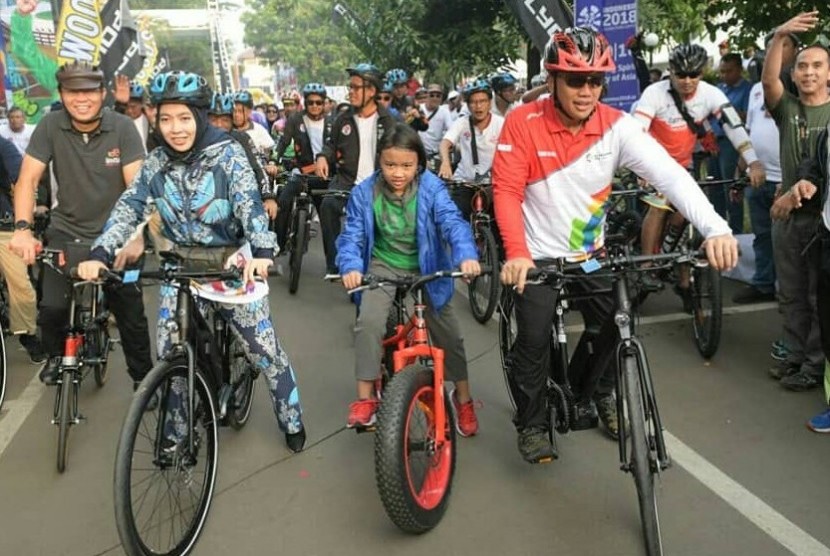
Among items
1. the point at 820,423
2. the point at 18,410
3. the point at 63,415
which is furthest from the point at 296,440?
the point at 820,423

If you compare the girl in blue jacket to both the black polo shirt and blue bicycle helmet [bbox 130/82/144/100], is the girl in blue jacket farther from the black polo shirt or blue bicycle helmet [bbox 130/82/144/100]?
blue bicycle helmet [bbox 130/82/144/100]

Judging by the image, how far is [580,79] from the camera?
3516mm

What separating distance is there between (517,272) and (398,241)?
3.94 ft

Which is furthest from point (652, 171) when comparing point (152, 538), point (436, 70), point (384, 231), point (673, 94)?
point (436, 70)

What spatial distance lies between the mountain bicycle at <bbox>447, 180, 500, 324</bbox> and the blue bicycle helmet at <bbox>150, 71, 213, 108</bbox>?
129 inches

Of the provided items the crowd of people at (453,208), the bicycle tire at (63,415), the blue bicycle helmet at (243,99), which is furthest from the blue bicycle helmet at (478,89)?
the bicycle tire at (63,415)

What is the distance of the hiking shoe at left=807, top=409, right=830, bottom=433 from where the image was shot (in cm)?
445

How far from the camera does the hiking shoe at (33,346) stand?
6238 millimetres

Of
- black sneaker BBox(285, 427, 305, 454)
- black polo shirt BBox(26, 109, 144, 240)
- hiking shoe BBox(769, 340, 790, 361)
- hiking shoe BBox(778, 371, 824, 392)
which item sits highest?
black polo shirt BBox(26, 109, 144, 240)

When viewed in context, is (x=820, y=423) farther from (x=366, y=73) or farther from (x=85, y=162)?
(x=366, y=73)

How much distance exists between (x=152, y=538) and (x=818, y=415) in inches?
138

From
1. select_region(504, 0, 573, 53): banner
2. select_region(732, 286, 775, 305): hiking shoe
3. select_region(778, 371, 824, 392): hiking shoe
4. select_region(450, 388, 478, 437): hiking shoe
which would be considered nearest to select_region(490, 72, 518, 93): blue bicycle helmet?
select_region(504, 0, 573, 53): banner

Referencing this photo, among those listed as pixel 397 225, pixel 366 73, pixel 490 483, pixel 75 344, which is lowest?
pixel 490 483

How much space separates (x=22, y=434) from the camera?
498 cm
